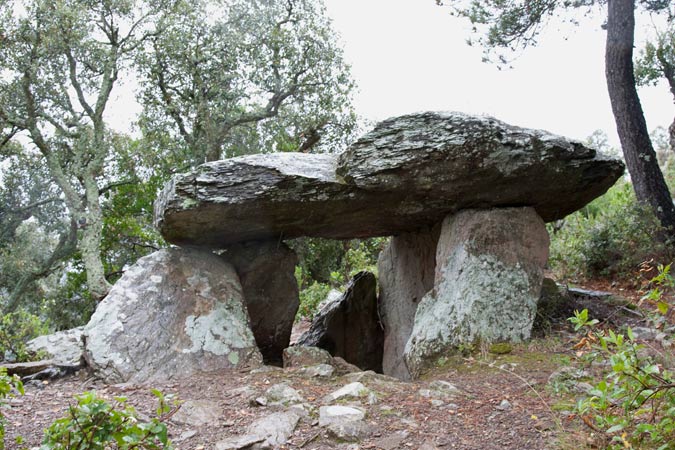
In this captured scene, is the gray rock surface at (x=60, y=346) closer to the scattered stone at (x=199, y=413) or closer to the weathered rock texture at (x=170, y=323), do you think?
the weathered rock texture at (x=170, y=323)

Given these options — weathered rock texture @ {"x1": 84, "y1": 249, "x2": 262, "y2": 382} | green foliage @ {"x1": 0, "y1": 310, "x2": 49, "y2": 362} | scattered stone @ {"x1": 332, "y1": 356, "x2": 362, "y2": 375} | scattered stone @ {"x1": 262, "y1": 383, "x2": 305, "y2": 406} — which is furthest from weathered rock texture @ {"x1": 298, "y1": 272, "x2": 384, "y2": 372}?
green foliage @ {"x1": 0, "y1": 310, "x2": 49, "y2": 362}

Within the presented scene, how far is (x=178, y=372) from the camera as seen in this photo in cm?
514

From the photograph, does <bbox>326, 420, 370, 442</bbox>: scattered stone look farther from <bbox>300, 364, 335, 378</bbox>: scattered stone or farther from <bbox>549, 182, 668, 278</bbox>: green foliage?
<bbox>549, 182, 668, 278</bbox>: green foliage

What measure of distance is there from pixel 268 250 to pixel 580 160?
12.4 feet

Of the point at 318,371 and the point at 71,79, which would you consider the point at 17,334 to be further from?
the point at 71,79

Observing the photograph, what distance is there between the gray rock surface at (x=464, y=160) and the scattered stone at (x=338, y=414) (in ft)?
8.43

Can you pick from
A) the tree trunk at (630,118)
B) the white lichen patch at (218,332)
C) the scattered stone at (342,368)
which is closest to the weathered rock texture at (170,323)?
the white lichen patch at (218,332)

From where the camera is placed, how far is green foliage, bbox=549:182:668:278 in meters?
7.98

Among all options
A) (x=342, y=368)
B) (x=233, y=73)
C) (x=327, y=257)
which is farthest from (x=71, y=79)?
(x=342, y=368)

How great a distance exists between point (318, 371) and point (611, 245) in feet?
19.2

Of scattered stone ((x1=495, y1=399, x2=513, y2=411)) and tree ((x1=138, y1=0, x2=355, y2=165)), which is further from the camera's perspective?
tree ((x1=138, y1=0, x2=355, y2=165))

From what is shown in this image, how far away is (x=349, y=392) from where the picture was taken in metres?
4.18

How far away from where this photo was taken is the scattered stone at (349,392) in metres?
4.12

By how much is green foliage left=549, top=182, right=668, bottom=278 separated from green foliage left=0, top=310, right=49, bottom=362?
798cm
